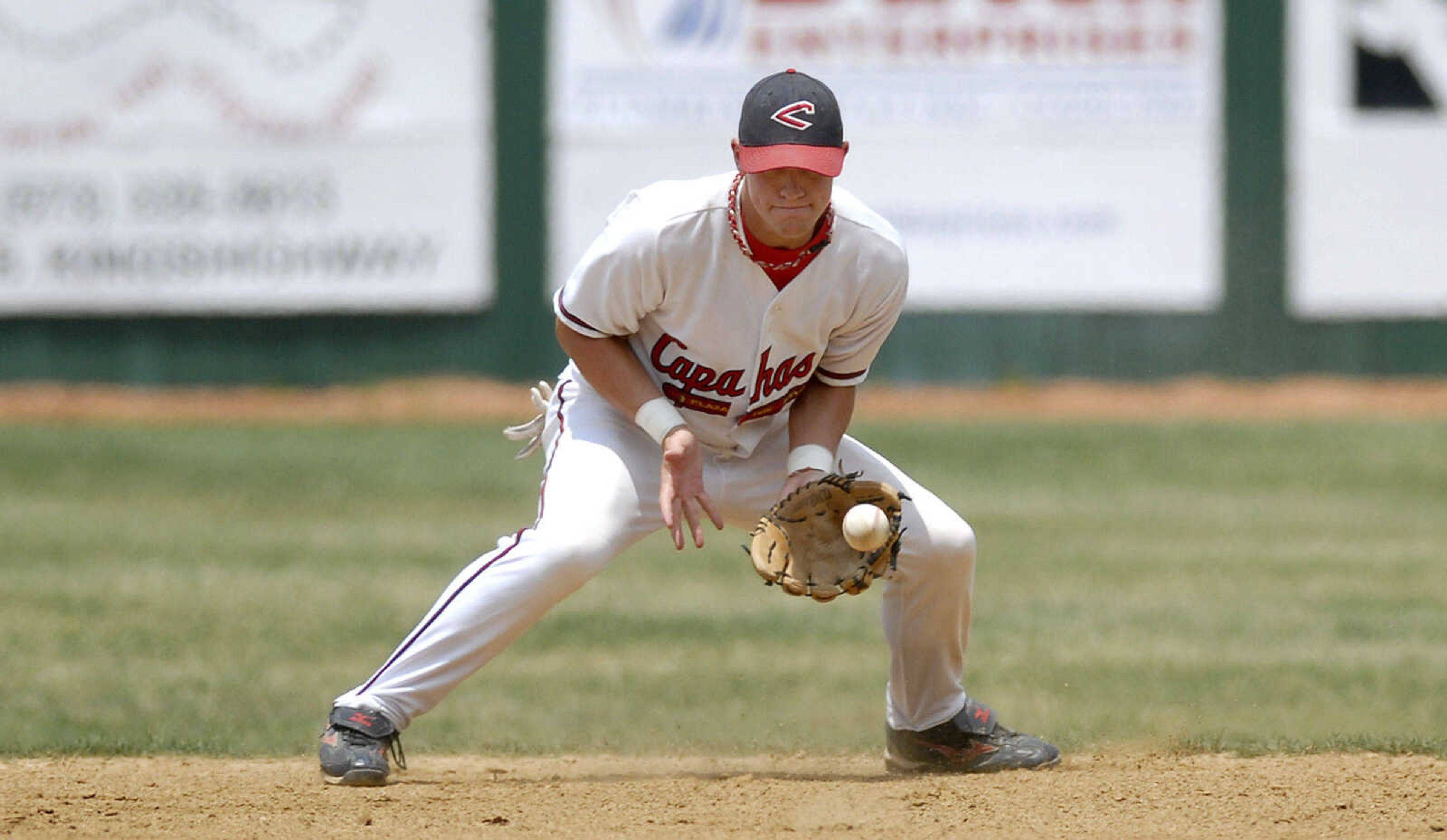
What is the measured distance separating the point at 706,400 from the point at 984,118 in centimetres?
922

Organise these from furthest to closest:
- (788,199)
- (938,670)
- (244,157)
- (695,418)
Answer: (244,157) < (938,670) < (695,418) < (788,199)

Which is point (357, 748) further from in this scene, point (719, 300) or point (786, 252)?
point (786, 252)

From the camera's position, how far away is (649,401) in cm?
456

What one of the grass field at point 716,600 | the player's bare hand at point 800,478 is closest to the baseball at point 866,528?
the player's bare hand at point 800,478

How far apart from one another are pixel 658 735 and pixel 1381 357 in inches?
376

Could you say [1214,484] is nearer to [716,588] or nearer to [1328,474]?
[1328,474]

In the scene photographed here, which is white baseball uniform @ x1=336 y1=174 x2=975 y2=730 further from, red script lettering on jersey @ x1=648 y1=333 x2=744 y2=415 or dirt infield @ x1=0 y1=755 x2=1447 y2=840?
dirt infield @ x1=0 y1=755 x2=1447 y2=840

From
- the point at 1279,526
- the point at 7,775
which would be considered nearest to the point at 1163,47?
the point at 1279,526

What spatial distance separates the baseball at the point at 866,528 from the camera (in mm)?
4324

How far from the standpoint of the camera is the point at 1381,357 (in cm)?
1377

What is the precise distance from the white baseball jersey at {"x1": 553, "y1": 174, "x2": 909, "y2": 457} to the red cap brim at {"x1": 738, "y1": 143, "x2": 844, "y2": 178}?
13.4 inches

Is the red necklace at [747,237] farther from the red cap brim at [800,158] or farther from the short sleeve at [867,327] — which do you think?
the red cap brim at [800,158]

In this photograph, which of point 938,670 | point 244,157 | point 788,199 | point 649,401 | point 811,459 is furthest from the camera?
point 244,157

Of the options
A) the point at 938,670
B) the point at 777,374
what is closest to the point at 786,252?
the point at 777,374
